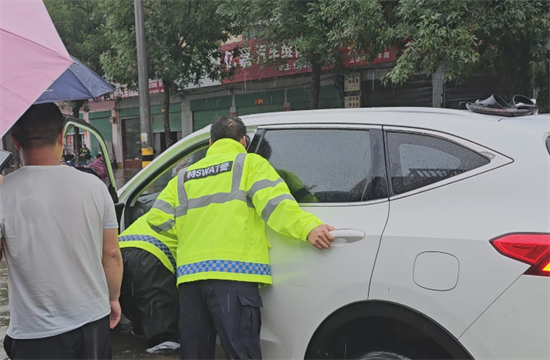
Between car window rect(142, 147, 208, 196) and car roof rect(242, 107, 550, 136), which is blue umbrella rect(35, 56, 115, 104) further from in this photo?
car roof rect(242, 107, 550, 136)

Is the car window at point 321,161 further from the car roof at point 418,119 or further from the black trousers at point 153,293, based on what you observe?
the black trousers at point 153,293

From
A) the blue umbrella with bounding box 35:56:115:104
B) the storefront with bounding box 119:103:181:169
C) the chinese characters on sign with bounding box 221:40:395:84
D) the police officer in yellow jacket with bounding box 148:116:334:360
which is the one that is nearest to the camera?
the blue umbrella with bounding box 35:56:115:104

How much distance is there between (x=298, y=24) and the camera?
985 centimetres

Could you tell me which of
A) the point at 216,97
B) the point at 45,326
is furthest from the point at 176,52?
the point at 45,326

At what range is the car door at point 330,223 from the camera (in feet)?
6.85

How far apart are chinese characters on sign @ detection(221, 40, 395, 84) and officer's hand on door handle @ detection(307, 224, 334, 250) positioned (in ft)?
27.1

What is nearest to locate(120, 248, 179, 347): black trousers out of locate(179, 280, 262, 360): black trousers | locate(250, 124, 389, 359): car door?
locate(179, 280, 262, 360): black trousers

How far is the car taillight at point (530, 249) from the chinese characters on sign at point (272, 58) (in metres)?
8.53

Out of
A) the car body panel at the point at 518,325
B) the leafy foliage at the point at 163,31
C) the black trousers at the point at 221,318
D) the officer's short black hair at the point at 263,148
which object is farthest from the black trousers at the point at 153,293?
the leafy foliage at the point at 163,31

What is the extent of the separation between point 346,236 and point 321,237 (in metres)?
0.11

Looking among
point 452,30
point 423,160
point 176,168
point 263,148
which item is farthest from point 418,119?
point 452,30

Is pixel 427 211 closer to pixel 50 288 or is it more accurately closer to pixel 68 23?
pixel 50 288

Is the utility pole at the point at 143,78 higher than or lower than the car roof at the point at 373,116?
higher

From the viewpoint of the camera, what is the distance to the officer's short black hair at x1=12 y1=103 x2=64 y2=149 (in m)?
1.84
